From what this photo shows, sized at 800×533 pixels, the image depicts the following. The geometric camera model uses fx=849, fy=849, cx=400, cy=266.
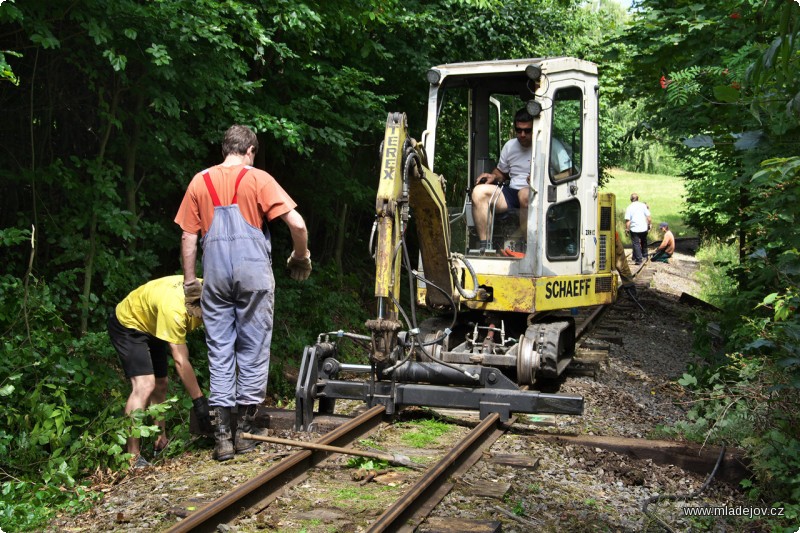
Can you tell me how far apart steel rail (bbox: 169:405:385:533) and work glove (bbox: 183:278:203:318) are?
1.26m

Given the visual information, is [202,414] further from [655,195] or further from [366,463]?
[655,195]

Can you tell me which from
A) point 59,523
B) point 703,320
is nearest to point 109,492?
point 59,523

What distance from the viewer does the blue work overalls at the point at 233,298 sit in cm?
597

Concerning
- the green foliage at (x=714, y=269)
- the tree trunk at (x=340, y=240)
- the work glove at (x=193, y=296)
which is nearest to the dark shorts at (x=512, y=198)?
the work glove at (x=193, y=296)

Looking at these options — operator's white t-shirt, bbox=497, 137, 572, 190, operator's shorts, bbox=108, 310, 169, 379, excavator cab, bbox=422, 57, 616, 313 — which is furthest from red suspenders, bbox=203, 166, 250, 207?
operator's white t-shirt, bbox=497, 137, 572, 190

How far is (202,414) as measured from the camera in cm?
634

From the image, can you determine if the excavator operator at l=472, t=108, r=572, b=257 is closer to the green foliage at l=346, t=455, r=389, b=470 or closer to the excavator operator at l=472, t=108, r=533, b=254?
the excavator operator at l=472, t=108, r=533, b=254

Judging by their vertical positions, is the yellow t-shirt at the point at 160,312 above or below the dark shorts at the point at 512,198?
below

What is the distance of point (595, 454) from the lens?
21.5 feet

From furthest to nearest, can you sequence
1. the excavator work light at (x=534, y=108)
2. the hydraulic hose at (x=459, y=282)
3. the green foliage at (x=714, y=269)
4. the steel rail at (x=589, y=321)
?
the green foliage at (x=714, y=269)
the steel rail at (x=589, y=321)
the excavator work light at (x=534, y=108)
the hydraulic hose at (x=459, y=282)

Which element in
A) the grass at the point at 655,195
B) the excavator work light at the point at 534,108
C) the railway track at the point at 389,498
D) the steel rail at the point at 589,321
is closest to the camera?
the railway track at the point at 389,498

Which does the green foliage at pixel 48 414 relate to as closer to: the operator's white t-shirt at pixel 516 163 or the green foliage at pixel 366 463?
the green foliage at pixel 366 463

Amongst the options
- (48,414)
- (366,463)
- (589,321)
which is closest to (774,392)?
(366,463)

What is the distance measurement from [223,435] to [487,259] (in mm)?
4021
